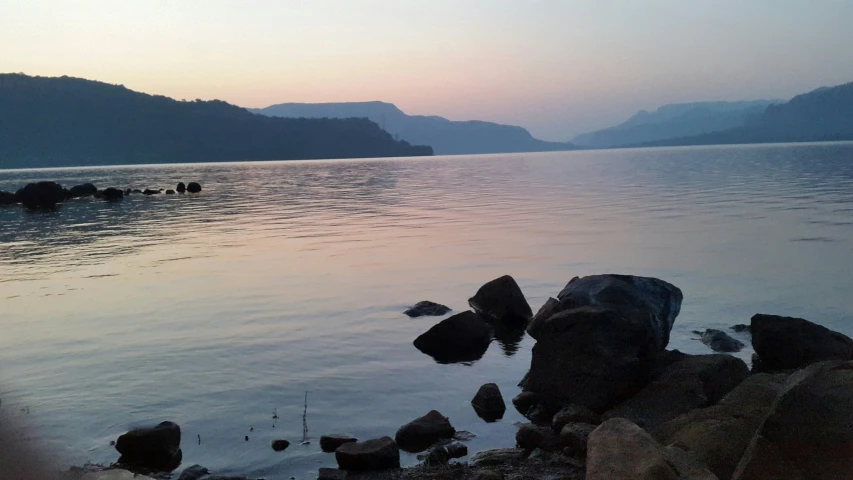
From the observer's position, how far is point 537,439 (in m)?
8.98

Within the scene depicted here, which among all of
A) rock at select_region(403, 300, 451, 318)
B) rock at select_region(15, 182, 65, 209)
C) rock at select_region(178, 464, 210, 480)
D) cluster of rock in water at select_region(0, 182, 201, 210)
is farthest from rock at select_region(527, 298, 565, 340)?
rock at select_region(15, 182, 65, 209)

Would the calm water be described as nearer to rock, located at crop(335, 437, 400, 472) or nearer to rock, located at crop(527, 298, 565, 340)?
rock, located at crop(335, 437, 400, 472)

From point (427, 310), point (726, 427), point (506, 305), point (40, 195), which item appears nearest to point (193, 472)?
point (726, 427)

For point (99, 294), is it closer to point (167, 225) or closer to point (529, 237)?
point (529, 237)

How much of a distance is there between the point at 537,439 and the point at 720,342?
628 centimetres

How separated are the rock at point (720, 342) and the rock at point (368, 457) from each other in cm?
781

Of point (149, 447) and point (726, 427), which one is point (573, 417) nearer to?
point (726, 427)

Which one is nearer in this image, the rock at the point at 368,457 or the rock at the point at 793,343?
the rock at the point at 368,457

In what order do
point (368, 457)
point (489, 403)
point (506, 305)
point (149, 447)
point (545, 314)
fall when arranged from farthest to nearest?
point (506, 305), point (545, 314), point (489, 403), point (149, 447), point (368, 457)

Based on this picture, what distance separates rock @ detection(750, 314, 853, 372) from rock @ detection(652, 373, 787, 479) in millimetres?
2614

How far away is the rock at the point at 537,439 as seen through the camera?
881 centimetres

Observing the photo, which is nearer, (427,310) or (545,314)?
(545,314)

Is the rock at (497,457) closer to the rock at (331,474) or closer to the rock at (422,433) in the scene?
the rock at (422,433)

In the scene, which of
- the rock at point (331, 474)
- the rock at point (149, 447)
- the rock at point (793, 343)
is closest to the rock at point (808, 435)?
the rock at point (331, 474)
